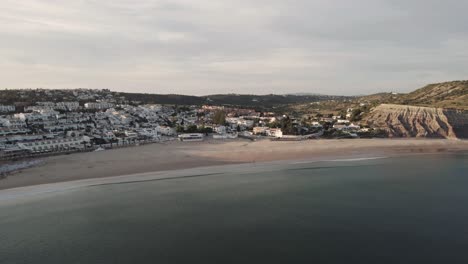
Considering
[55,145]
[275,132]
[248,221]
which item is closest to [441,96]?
[275,132]

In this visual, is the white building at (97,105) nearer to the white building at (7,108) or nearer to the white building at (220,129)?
the white building at (7,108)

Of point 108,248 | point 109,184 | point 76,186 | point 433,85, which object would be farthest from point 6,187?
point 433,85

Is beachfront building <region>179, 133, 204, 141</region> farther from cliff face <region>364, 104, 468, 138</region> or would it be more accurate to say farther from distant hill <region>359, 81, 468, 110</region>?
distant hill <region>359, 81, 468, 110</region>

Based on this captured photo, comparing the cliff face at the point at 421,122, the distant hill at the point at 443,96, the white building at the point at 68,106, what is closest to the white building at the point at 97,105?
the white building at the point at 68,106

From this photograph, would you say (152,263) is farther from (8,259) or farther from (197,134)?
(197,134)

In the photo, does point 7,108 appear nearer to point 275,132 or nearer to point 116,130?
point 116,130

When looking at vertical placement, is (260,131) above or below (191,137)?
above
